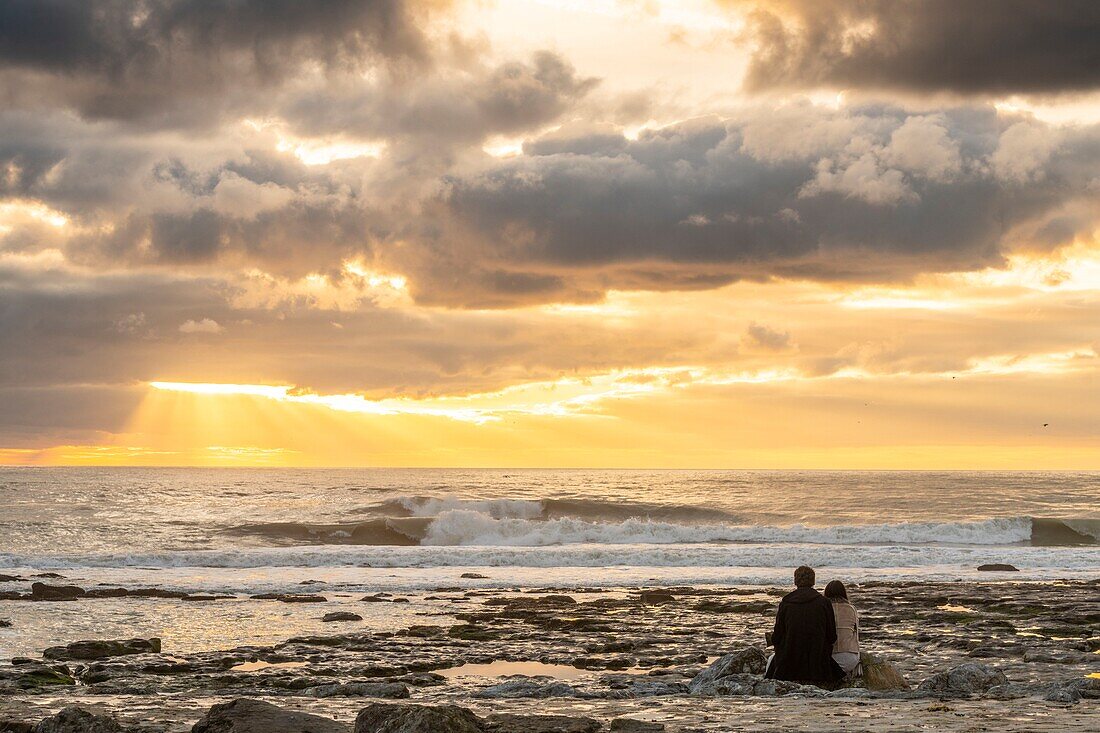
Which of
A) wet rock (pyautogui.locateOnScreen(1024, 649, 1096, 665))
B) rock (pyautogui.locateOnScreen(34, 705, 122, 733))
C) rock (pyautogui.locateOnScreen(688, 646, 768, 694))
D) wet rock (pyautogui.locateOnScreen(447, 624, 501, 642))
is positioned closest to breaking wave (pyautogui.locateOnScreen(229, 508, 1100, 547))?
wet rock (pyautogui.locateOnScreen(447, 624, 501, 642))

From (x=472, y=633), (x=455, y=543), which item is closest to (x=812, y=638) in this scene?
(x=472, y=633)

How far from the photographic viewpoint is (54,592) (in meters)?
27.3

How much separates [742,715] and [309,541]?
47.1 metres

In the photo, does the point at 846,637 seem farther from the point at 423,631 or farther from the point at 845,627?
the point at 423,631

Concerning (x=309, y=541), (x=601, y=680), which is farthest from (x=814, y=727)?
(x=309, y=541)

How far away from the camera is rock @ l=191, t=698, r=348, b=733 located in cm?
1009

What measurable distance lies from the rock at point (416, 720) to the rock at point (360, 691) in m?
4.14

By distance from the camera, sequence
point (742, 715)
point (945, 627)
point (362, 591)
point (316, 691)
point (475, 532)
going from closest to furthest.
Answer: point (742, 715) → point (316, 691) → point (945, 627) → point (362, 591) → point (475, 532)

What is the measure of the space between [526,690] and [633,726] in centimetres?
385

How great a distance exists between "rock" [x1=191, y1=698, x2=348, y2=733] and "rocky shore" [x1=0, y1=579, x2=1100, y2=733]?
0.02m

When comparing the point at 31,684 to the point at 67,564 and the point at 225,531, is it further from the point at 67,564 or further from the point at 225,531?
the point at 225,531

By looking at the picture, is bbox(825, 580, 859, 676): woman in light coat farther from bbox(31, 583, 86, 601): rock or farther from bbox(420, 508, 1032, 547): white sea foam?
bbox(420, 508, 1032, 547): white sea foam

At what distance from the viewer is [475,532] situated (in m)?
62.2

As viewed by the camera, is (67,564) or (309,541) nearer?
(67,564)
